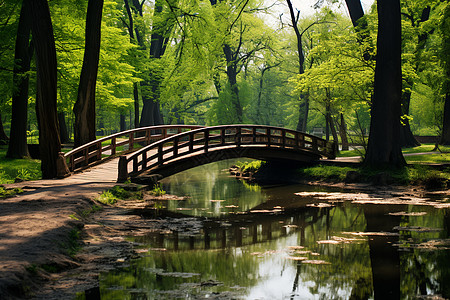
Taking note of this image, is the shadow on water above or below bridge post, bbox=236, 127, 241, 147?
below

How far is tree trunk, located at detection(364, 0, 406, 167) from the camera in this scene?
68.0 feet

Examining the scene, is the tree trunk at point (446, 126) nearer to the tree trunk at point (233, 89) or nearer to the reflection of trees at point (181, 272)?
the tree trunk at point (233, 89)

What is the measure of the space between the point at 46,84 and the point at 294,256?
1109 cm

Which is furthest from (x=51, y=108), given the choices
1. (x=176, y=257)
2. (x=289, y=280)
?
(x=289, y=280)

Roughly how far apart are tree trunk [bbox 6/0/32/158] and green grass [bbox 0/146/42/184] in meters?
0.75

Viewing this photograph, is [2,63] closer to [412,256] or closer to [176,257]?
[176,257]

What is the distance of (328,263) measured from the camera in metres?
8.53

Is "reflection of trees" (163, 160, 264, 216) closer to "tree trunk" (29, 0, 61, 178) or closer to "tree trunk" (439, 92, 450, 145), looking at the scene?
"tree trunk" (29, 0, 61, 178)

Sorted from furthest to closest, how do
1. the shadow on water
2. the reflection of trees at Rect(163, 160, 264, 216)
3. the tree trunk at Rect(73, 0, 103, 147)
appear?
1. the tree trunk at Rect(73, 0, 103, 147)
2. the reflection of trees at Rect(163, 160, 264, 216)
3. the shadow on water

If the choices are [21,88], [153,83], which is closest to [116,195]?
[21,88]

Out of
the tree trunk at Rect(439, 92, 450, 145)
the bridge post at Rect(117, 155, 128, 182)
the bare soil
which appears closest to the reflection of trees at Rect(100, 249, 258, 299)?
the bare soil

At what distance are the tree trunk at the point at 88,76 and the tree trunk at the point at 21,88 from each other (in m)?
4.21

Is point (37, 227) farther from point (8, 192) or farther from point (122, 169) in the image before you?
point (122, 169)

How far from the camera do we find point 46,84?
16.6 metres
